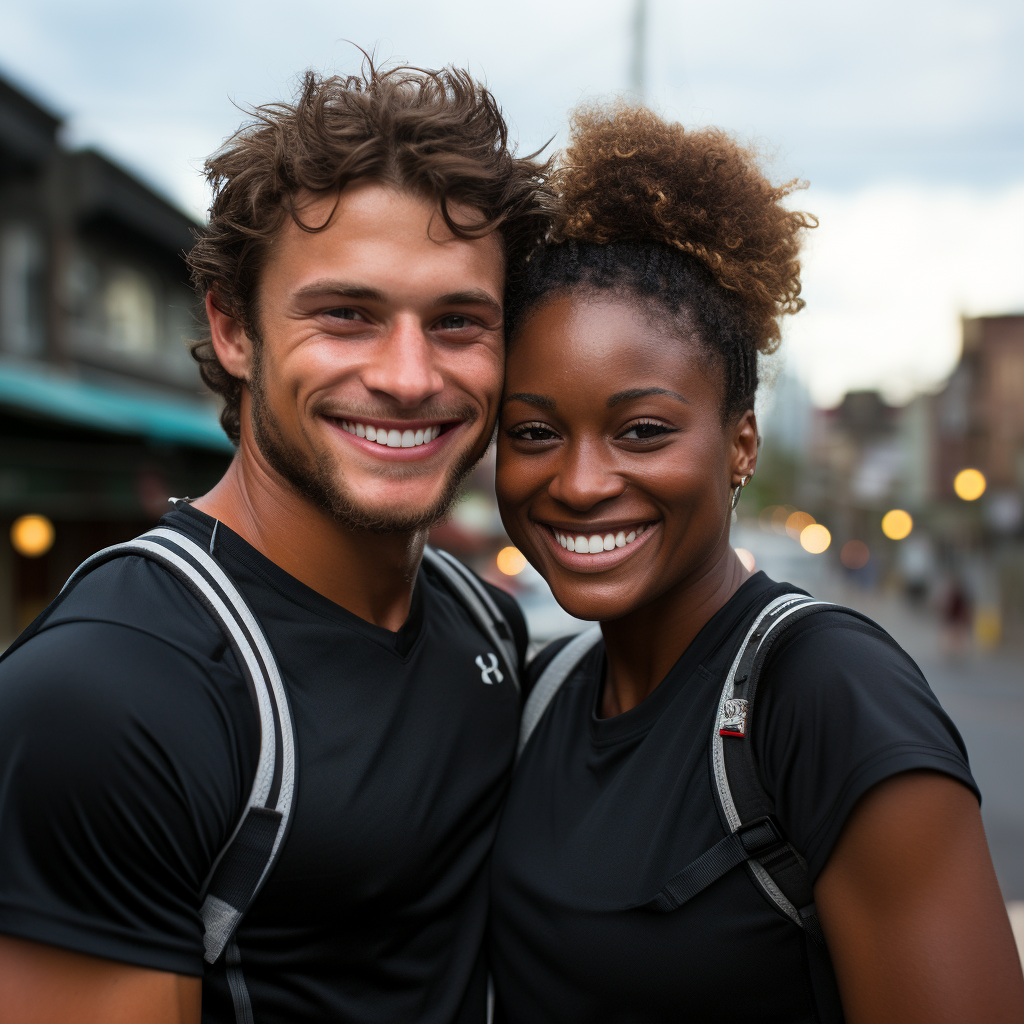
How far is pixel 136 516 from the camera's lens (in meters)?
14.6

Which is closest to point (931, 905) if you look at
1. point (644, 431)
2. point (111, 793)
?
point (644, 431)

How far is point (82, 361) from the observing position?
1630 cm

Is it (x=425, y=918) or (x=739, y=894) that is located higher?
(x=739, y=894)

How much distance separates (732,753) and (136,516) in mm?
14173

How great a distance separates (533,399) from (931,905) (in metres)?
1.31

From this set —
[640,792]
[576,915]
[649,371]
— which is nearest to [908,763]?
[640,792]

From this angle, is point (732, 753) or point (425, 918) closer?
point (732, 753)

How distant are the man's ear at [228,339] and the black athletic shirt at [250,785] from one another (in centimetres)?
42

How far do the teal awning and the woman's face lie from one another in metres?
9.25

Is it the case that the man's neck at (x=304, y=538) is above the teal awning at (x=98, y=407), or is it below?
below

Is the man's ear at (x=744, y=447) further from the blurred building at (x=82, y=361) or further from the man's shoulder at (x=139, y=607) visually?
the blurred building at (x=82, y=361)

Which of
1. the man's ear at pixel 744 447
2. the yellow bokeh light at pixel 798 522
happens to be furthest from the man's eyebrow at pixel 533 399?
the yellow bokeh light at pixel 798 522

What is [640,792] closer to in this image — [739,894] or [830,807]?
[739,894]

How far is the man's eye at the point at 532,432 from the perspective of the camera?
2.28 m
